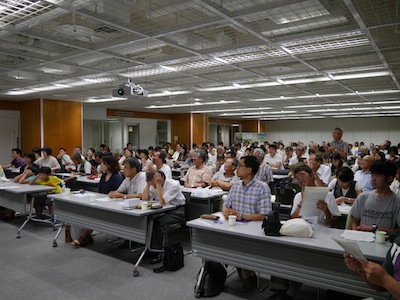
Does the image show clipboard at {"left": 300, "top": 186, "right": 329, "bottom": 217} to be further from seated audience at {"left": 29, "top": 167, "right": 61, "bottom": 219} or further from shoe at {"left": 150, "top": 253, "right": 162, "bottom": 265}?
seated audience at {"left": 29, "top": 167, "right": 61, "bottom": 219}

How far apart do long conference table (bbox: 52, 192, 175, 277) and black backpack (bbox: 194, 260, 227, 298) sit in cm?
92

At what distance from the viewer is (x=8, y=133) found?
12539 millimetres

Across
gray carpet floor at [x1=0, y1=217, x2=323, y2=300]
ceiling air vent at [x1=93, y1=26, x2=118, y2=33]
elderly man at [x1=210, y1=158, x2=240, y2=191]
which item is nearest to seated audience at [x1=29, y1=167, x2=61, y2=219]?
gray carpet floor at [x1=0, y1=217, x2=323, y2=300]

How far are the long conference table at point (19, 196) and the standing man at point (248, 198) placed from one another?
12.4ft

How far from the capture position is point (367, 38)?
4.78m

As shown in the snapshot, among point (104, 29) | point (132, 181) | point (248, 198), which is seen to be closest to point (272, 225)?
point (248, 198)

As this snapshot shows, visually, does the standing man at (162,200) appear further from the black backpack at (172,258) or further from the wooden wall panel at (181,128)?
the wooden wall panel at (181,128)

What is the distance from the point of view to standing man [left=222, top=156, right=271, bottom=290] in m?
3.45

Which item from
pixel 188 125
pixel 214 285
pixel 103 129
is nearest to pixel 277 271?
pixel 214 285

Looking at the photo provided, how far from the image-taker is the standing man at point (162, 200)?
426cm

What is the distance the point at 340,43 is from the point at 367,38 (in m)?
0.40

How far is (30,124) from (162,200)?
10161 millimetres

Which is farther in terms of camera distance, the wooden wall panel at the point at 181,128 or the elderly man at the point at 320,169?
the wooden wall panel at the point at 181,128

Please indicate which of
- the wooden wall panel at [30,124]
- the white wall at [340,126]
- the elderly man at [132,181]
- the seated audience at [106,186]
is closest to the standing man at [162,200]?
the elderly man at [132,181]
